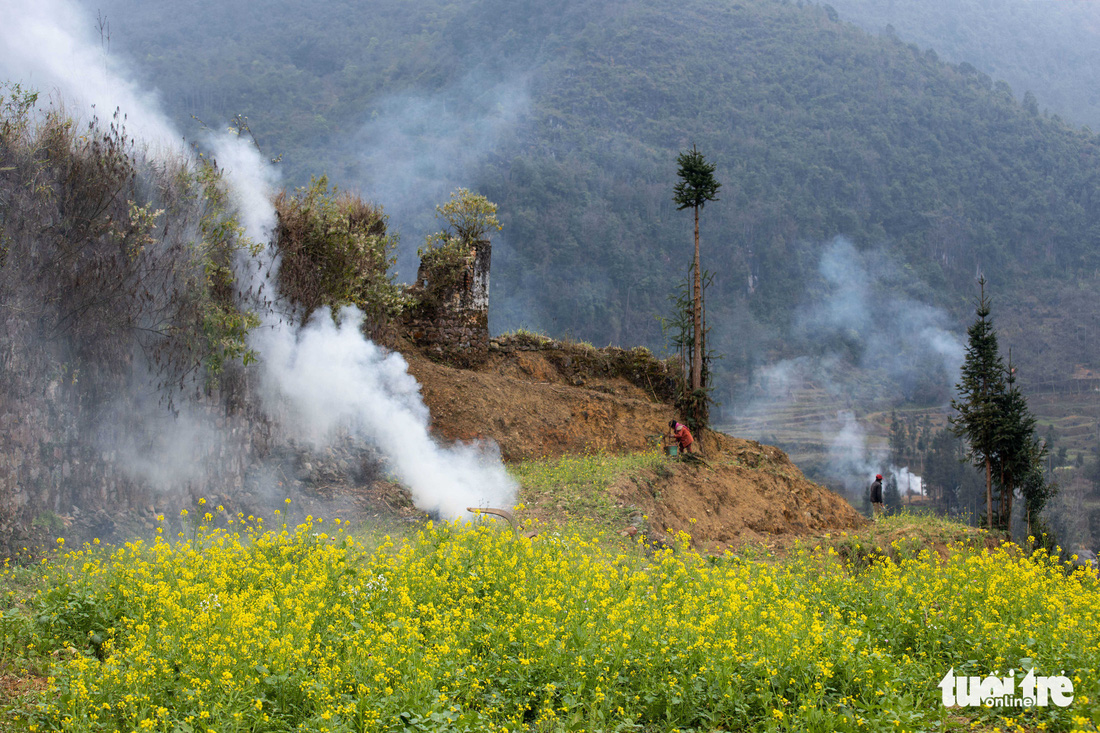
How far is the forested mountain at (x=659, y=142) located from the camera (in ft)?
294

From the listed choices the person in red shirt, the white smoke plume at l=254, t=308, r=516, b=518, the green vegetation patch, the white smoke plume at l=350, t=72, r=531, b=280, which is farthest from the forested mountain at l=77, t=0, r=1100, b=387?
the white smoke plume at l=254, t=308, r=516, b=518

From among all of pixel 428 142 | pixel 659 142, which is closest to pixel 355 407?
pixel 428 142

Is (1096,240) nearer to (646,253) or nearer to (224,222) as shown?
(646,253)

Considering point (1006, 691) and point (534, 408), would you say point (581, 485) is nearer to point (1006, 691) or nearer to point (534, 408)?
point (534, 408)

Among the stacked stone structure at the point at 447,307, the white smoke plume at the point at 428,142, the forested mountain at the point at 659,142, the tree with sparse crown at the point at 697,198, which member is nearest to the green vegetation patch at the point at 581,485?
the tree with sparse crown at the point at 697,198

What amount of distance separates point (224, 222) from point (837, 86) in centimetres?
12743

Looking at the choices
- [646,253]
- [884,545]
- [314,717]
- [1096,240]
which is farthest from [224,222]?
[1096,240]

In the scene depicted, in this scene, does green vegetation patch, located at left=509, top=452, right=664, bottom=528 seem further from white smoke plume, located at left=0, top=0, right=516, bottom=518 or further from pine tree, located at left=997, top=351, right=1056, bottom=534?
pine tree, located at left=997, top=351, right=1056, bottom=534

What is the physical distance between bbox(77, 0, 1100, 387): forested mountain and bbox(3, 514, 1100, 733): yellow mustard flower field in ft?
221

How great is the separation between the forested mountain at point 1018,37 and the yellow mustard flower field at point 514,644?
180 metres

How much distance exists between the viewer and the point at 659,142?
112 m

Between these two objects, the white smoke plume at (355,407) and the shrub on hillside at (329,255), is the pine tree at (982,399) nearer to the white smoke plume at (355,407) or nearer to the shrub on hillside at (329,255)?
the white smoke plume at (355,407)

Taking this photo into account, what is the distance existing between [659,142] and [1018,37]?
114 meters

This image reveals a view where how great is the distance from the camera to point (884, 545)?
13469 millimetres
